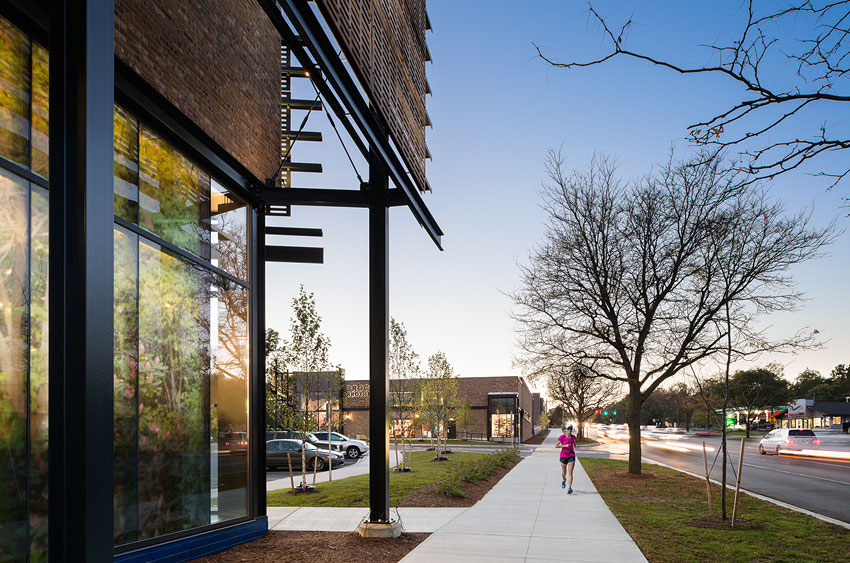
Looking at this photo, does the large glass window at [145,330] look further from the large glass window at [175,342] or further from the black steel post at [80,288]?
→ the black steel post at [80,288]

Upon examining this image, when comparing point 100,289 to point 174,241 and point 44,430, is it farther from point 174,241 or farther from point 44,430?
point 174,241

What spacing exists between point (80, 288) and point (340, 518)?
424 inches

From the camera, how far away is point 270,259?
1409cm

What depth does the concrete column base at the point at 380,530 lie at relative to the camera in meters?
10.6

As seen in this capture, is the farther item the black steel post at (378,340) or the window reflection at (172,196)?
the black steel post at (378,340)

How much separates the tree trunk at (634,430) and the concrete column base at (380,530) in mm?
13142

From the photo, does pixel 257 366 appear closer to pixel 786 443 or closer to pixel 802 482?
pixel 802 482

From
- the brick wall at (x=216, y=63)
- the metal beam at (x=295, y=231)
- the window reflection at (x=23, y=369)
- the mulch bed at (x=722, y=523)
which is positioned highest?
the brick wall at (x=216, y=63)

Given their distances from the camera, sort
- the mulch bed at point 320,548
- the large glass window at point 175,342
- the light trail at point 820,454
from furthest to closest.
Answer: the light trail at point 820,454, the mulch bed at point 320,548, the large glass window at point 175,342

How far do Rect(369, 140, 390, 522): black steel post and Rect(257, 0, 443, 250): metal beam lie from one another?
19.6 inches

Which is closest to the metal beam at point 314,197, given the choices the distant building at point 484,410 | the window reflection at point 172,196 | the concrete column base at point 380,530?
the window reflection at point 172,196

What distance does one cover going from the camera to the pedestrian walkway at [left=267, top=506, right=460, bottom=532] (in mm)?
11742

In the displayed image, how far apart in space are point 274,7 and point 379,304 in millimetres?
6080

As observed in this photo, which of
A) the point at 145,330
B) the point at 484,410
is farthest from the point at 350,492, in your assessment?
the point at 484,410
